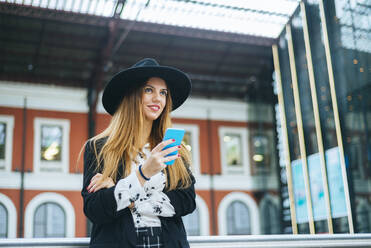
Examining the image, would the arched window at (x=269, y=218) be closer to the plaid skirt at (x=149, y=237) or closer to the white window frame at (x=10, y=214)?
the white window frame at (x=10, y=214)

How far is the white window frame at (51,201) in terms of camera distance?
49.5 ft

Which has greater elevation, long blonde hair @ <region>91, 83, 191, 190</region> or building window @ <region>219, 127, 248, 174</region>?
building window @ <region>219, 127, 248, 174</region>

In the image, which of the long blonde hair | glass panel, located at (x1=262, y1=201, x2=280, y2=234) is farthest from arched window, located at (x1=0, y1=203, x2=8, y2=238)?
the long blonde hair

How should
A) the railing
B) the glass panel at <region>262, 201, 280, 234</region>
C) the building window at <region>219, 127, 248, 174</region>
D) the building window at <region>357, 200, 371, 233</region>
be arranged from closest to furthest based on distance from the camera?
the railing
the building window at <region>357, 200, 371, 233</region>
the glass panel at <region>262, 201, 280, 234</region>
the building window at <region>219, 127, 248, 174</region>

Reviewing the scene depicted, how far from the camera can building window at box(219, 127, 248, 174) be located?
732 inches

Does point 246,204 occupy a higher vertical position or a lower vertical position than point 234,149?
lower

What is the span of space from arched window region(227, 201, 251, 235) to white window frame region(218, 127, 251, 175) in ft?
4.17

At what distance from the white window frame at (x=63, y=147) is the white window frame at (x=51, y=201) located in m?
0.92

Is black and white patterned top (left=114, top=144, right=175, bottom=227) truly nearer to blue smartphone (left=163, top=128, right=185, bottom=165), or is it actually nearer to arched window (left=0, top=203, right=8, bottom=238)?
blue smartphone (left=163, top=128, right=185, bottom=165)

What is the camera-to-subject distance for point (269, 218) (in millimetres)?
16688

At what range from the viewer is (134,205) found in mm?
1705

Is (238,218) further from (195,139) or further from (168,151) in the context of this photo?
(168,151)

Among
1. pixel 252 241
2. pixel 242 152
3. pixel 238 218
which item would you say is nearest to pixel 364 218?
pixel 252 241

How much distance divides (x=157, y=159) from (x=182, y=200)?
1.03 ft
